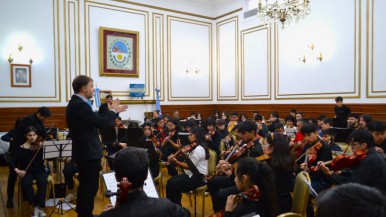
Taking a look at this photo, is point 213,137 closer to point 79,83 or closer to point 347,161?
point 347,161

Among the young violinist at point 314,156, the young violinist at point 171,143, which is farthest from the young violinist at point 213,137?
the young violinist at point 314,156

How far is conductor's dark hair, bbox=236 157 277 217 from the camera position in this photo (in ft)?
6.82

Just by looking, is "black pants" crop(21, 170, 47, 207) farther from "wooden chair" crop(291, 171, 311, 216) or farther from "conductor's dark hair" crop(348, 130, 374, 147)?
"conductor's dark hair" crop(348, 130, 374, 147)

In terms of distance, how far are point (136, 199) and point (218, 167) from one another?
1.99m

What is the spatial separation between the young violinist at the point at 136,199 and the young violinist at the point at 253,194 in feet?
1.90

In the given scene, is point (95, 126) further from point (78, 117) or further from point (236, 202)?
point (236, 202)

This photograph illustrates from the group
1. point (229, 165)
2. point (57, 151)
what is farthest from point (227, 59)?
point (229, 165)

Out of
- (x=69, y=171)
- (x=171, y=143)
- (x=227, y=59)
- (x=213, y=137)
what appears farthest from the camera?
(x=227, y=59)

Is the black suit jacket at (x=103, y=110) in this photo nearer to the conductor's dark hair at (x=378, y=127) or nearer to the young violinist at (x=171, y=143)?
the young violinist at (x=171, y=143)

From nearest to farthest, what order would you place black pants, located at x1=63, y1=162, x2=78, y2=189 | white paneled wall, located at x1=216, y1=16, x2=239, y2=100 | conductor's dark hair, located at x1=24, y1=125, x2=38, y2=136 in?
conductor's dark hair, located at x1=24, y1=125, x2=38, y2=136 < black pants, located at x1=63, y1=162, x2=78, y2=189 < white paneled wall, located at x1=216, y1=16, x2=239, y2=100

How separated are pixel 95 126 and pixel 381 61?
6.84m

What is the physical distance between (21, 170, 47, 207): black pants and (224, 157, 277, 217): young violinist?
286cm

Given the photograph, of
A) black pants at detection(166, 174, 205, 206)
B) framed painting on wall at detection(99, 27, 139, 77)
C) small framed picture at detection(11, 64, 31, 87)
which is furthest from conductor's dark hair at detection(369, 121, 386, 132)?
small framed picture at detection(11, 64, 31, 87)

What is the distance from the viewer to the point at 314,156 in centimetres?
364
